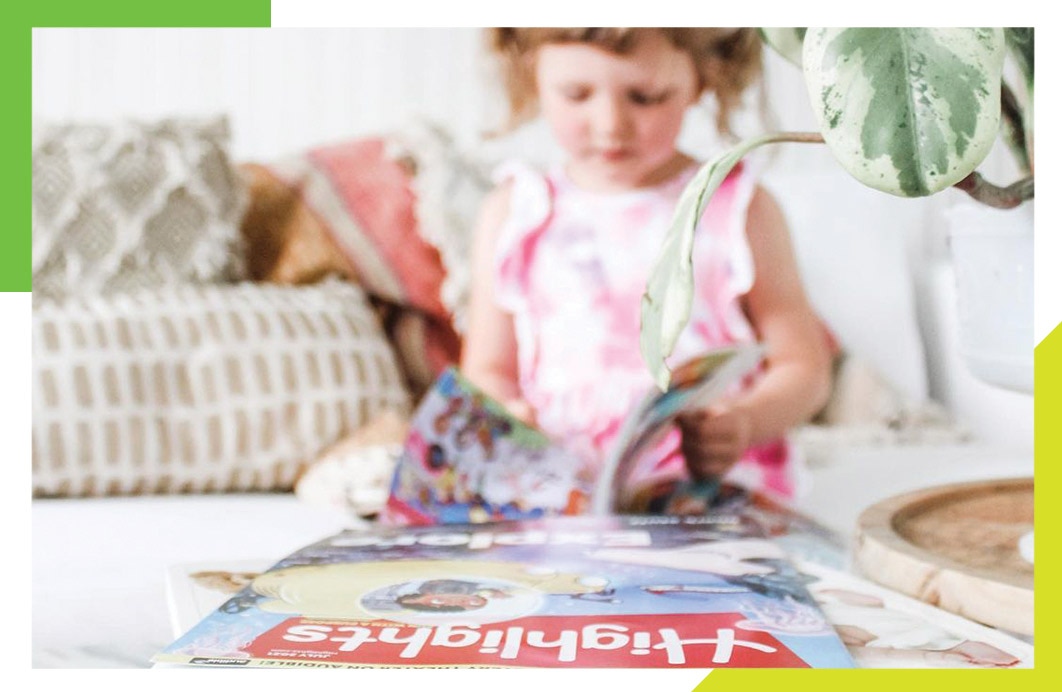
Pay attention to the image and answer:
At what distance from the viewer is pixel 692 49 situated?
0.95 metres

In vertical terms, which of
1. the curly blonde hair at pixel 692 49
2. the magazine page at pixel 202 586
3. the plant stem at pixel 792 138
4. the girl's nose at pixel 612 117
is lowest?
the magazine page at pixel 202 586

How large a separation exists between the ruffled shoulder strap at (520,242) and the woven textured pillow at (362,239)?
0.36 feet

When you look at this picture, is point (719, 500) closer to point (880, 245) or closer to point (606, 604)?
point (606, 604)

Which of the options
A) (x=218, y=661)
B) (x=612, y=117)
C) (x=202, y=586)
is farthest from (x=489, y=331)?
(x=218, y=661)

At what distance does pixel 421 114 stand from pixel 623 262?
0.39 meters

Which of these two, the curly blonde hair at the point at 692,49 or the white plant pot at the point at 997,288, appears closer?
the white plant pot at the point at 997,288

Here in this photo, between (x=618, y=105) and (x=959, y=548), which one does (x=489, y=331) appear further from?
(x=959, y=548)

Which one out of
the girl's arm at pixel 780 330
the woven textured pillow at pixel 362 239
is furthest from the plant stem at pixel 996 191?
the woven textured pillow at pixel 362 239

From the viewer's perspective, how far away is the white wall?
124 centimetres

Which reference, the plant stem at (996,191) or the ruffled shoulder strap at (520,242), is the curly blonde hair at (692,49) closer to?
the ruffled shoulder strap at (520,242)

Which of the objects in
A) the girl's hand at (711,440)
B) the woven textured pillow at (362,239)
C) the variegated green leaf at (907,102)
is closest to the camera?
the variegated green leaf at (907,102)

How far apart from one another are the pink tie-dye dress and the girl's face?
20 mm

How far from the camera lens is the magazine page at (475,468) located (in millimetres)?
792

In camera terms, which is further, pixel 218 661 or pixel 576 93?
pixel 576 93
